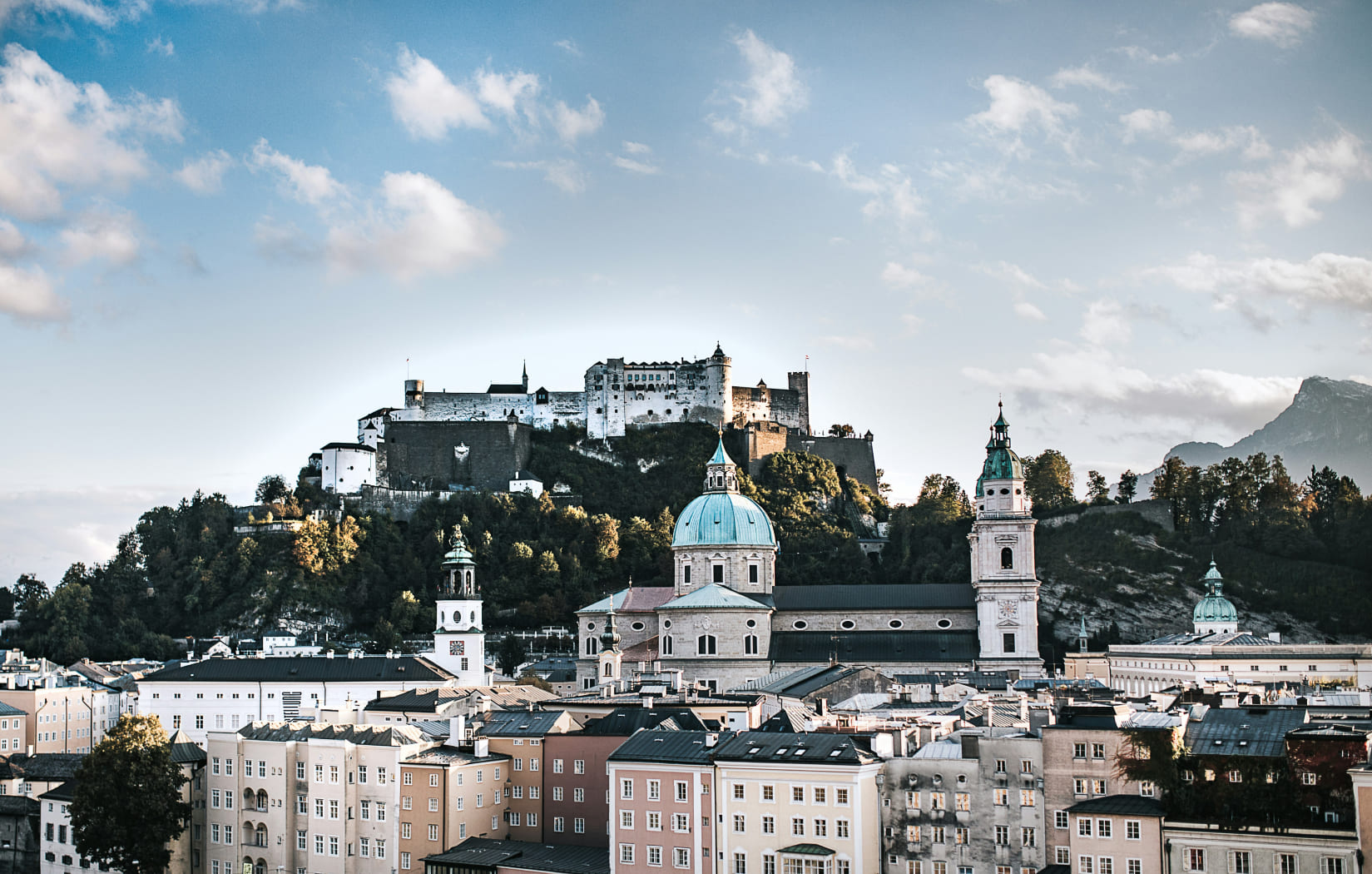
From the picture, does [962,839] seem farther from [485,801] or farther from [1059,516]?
[1059,516]

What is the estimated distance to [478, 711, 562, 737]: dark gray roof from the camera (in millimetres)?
48281

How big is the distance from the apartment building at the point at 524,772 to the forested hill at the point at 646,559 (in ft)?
143

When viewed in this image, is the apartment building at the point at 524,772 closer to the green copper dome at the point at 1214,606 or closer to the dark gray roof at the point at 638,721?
the dark gray roof at the point at 638,721

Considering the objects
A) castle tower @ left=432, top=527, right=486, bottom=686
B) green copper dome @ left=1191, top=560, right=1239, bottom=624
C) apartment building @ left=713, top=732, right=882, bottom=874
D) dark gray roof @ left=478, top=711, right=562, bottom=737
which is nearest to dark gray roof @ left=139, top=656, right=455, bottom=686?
castle tower @ left=432, top=527, right=486, bottom=686

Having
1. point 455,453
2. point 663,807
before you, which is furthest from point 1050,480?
point 663,807

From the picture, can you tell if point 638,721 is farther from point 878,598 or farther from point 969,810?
point 878,598

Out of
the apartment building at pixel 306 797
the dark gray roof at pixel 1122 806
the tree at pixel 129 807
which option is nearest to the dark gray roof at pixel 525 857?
the apartment building at pixel 306 797

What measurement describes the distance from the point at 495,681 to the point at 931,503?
43.5 metres

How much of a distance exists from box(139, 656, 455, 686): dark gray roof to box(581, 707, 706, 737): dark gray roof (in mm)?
21642

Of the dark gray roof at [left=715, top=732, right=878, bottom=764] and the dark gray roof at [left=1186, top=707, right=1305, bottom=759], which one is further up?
the dark gray roof at [left=1186, top=707, right=1305, bottom=759]

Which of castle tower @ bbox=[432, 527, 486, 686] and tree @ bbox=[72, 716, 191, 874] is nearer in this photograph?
tree @ bbox=[72, 716, 191, 874]

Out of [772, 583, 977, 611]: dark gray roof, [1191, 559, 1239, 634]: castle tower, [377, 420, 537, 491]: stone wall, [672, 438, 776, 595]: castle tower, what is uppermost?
[377, 420, 537, 491]: stone wall

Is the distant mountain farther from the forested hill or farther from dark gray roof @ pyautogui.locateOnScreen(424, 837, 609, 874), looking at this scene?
dark gray roof @ pyautogui.locateOnScreen(424, 837, 609, 874)

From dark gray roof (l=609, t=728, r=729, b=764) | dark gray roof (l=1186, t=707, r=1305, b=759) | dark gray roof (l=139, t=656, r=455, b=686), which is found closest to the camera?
dark gray roof (l=1186, t=707, r=1305, b=759)
